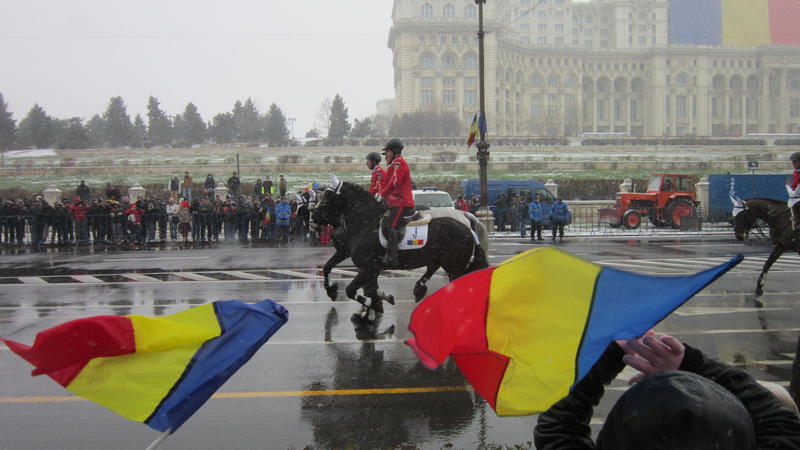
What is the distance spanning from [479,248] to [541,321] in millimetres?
6574

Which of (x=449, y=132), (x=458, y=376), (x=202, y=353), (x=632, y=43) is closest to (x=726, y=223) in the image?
(x=458, y=376)

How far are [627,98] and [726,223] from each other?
373 ft

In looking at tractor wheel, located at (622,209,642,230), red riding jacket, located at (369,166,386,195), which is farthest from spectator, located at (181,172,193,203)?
red riding jacket, located at (369,166,386,195)

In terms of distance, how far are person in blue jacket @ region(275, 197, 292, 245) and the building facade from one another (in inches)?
3638

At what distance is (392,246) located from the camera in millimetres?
8383

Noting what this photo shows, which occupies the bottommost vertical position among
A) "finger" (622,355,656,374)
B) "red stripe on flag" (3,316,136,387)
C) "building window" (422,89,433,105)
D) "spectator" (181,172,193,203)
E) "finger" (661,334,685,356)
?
"red stripe on flag" (3,316,136,387)

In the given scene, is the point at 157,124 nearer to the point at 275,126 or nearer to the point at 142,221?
the point at 275,126

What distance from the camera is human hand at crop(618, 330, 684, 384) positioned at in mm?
1806

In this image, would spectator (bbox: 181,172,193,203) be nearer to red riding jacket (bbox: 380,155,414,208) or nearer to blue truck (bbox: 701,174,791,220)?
red riding jacket (bbox: 380,155,414,208)

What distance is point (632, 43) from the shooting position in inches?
5600

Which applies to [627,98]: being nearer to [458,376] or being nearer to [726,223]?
[726,223]

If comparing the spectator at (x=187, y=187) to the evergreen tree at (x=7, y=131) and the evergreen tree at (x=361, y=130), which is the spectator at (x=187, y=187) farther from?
the evergreen tree at (x=361, y=130)

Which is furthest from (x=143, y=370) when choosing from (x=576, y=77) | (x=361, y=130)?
(x=576, y=77)

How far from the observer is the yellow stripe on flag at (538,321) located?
215 cm
